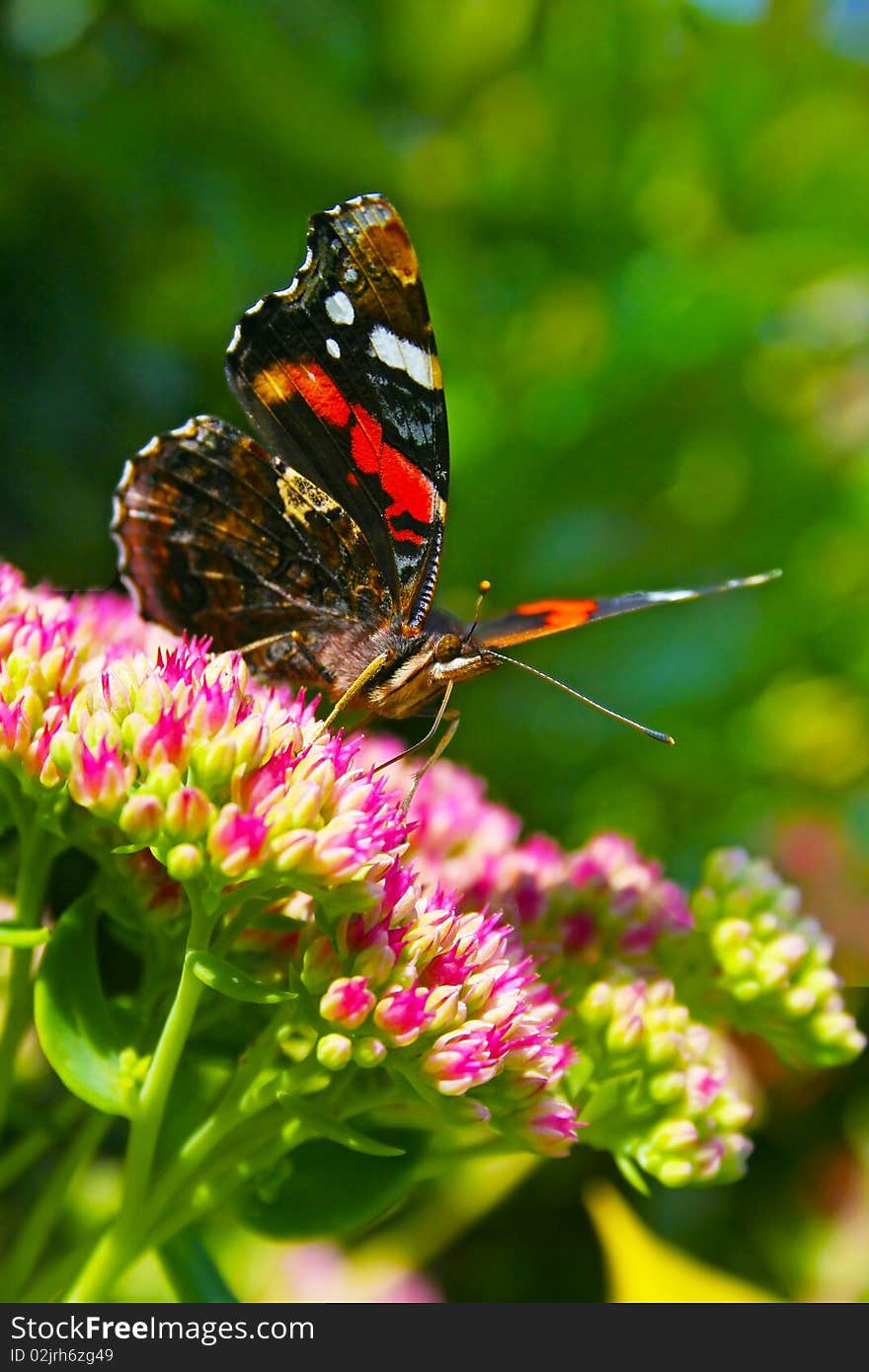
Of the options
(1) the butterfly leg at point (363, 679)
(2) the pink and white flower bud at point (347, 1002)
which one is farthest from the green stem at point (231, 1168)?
(1) the butterfly leg at point (363, 679)

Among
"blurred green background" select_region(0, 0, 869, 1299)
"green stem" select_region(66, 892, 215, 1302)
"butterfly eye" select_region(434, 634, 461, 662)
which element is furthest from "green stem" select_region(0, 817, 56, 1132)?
"blurred green background" select_region(0, 0, 869, 1299)

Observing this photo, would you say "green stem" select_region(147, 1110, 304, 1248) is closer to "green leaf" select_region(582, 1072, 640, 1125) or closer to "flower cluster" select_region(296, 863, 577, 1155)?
"flower cluster" select_region(296, 863, 577, 1155)

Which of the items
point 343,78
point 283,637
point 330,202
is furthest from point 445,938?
point 343,78

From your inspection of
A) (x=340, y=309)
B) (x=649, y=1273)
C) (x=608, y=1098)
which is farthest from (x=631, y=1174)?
(x=340, y=309)

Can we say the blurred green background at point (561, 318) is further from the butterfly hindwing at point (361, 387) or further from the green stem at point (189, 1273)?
the green stem at point (189, 1273)

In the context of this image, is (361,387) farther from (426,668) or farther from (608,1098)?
(608,1098)
